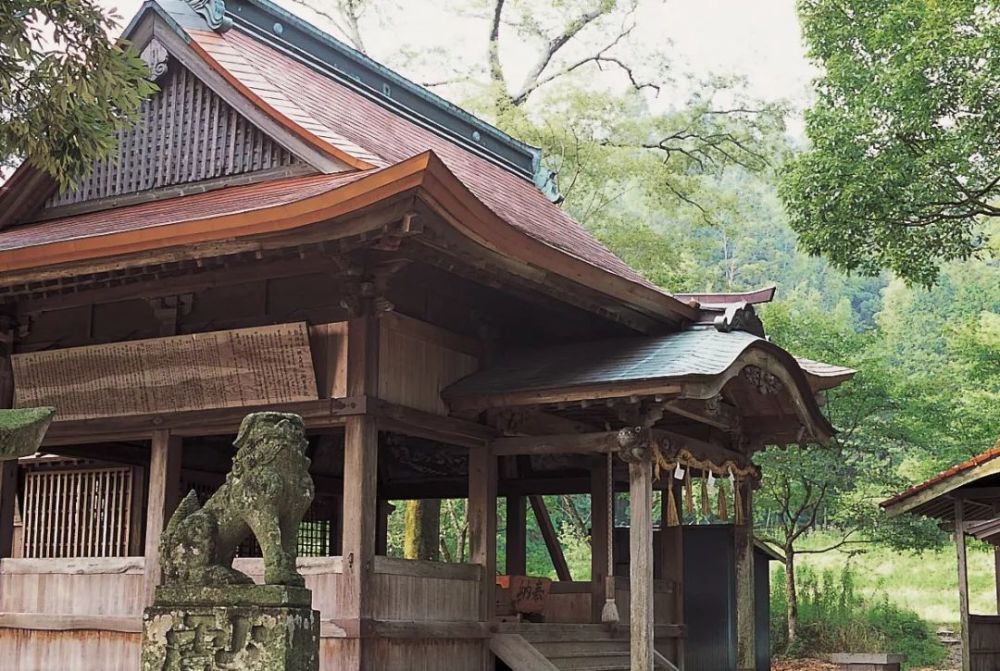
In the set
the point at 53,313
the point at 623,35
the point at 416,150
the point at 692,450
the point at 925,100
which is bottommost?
the point at 692,450

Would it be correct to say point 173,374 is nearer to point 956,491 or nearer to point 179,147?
point 179,147

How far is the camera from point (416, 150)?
12.7 m

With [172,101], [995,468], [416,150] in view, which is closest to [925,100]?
[995,468]

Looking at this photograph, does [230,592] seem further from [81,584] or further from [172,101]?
[172,101]

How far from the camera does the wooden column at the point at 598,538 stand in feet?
40.7

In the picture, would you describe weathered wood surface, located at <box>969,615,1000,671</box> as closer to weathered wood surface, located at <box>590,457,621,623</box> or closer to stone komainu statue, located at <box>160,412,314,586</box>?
weathered wood surface, located at <box>590,457,621,623</box>

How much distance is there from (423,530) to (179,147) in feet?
32.5

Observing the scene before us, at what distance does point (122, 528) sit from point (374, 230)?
20.1 ft

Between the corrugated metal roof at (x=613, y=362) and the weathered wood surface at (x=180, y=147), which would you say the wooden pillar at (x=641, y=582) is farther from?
the weathered wood surface at (x=180, y=147)

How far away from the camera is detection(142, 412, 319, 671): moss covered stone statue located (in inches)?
271

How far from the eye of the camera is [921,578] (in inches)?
1283

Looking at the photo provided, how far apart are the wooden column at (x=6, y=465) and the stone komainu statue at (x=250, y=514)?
463 centimetres

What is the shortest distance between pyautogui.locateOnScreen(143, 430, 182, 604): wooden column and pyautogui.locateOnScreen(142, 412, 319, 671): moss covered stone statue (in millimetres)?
3020

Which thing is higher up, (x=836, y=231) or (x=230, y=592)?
(x=836, y=231)
